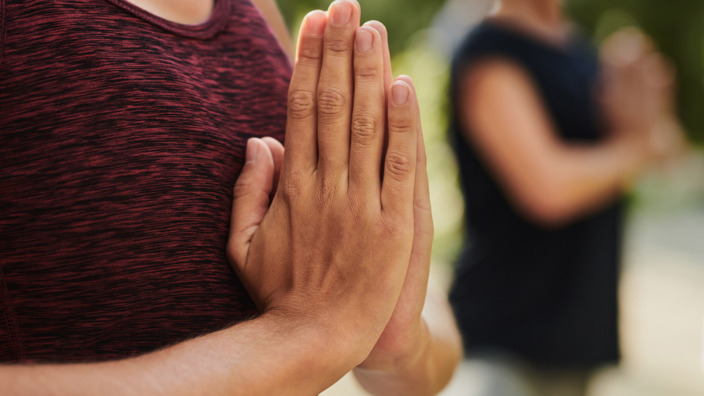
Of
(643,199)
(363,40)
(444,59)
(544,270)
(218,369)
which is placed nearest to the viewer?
(218,369)

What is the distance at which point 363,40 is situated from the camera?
0.72m

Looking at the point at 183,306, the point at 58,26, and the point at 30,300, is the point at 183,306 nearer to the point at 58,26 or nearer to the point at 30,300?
→ the point at 30,300

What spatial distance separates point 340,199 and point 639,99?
1.62 metres

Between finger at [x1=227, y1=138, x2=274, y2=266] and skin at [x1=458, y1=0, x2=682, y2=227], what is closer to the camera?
finger at [x1=227, y1=138, x2=274, y2=266]

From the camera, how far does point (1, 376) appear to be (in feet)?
1.78


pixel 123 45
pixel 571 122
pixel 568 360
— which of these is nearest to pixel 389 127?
pixel 123 45

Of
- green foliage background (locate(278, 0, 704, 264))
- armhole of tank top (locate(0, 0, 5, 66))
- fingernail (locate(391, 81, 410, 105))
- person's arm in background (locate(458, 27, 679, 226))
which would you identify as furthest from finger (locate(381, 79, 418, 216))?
green foliage background (locate(278, 0, 704, 264))

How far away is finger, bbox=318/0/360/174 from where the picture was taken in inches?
28.2

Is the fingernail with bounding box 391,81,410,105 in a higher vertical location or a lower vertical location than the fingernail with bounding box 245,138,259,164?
higher

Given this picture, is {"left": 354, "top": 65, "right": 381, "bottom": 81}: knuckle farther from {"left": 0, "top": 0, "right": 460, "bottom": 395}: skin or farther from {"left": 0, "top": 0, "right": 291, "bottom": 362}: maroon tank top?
{"left": 0, "top": 0, "right": 291, "bottom": 362}: maroon tank top

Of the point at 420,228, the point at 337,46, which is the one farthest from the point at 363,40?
the point at 420,228

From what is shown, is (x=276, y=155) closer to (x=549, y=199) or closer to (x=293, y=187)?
(x=293, y=187)

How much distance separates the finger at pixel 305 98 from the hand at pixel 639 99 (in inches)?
56.9

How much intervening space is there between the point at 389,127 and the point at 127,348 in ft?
1.30
